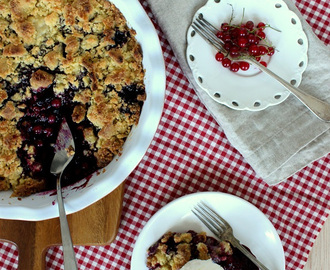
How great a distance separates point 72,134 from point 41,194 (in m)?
0.22

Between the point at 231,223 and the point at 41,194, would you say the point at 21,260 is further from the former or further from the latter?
the point at 231,223

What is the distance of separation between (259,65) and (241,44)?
10cm

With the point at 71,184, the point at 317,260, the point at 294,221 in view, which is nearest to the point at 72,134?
the point at 71,184

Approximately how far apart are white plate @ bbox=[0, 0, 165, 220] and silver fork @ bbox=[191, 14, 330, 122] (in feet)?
0.80

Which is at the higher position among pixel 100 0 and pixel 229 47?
pixel 100 0

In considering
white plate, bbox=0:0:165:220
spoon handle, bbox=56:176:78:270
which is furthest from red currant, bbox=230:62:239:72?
spoon handle, bbox=56:176:78:270

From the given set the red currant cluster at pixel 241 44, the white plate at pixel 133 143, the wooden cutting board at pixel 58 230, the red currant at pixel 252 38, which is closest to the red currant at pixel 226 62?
the red currant cluster at pixel 241 44

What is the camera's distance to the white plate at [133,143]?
138 cm

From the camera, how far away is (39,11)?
4.66ft

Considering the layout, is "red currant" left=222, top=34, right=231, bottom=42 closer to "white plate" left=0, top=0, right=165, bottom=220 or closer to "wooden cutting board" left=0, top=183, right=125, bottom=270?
"white plate" left=0, top=0, right=165, bottom=220

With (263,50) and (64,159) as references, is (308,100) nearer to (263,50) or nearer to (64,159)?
(263,50)

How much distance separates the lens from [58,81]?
1.41 metres

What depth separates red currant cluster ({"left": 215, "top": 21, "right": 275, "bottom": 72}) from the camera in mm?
1536

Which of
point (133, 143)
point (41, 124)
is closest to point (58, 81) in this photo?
point (41, 124)
